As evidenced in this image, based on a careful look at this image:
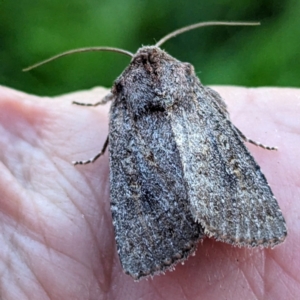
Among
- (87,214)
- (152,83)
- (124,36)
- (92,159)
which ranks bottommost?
(87,214)

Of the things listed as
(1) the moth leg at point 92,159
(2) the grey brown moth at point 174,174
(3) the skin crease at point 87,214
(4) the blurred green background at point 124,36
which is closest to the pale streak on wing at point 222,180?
(2) the grey brown moth at point 174,174

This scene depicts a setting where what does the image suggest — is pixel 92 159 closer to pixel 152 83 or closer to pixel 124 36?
pixel 152 83

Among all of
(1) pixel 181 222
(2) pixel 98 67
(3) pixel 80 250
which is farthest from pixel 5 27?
(1) pixel 181 222

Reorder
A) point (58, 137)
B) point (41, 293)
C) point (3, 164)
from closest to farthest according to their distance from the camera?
1. point (41, 293)
2. point (3, 164)
3. point (58, 137)

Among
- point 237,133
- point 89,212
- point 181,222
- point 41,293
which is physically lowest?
point 41,293

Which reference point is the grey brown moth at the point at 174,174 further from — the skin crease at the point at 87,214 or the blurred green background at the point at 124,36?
the blurred green background at the point at 124,36

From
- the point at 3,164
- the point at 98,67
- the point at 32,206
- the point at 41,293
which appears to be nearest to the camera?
the point at 41,293

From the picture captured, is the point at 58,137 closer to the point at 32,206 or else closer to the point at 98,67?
the point at 32,206

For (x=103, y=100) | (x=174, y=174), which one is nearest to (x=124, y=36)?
(x=103, y=100)
